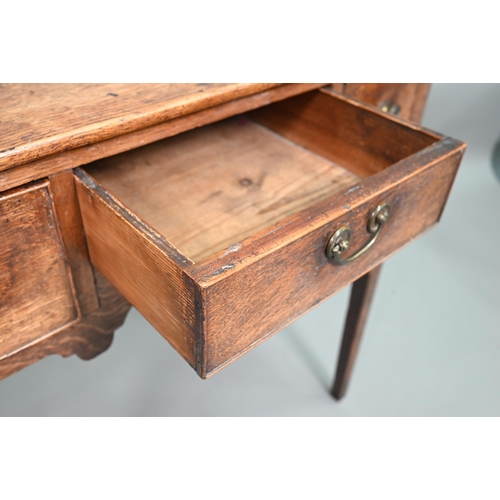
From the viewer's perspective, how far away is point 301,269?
2.05 feet

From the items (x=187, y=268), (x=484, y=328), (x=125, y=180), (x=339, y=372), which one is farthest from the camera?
(x=484, y=328)

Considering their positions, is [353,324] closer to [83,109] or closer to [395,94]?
[395,94]

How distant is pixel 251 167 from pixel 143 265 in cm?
31

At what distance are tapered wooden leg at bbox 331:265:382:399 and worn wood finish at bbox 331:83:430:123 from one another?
11.2 inches

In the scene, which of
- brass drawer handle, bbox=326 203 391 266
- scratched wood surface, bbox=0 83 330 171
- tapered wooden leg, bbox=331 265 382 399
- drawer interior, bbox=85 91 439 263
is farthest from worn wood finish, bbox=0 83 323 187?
tapered wooden leg, bbox=331 265 382 399

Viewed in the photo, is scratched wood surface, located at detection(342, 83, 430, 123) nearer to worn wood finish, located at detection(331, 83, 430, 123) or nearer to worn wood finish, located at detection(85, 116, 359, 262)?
worn wood finish, located at detection(331, 83, 430, 123)

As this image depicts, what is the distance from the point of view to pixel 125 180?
789 mm

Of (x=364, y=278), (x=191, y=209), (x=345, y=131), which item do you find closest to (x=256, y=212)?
(x=191, y=209)

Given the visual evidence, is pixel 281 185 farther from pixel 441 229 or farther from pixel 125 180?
pixel 441 229

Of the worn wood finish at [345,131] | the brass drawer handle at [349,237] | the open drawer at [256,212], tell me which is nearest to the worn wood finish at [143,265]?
the open drawer at [256,212]

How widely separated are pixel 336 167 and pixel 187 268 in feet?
1.38

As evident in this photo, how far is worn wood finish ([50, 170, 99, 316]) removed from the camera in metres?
0.64

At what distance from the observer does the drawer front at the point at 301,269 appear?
0.56m

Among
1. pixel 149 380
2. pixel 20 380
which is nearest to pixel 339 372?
pixel 149 380
